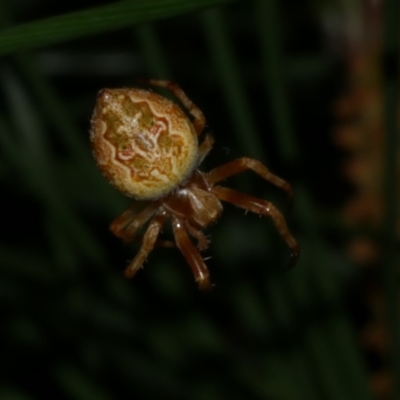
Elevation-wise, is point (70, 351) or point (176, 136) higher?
point (176, 136)

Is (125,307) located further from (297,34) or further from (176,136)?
(297,34)

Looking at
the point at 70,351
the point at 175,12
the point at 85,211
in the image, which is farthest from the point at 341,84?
the point at 175,12

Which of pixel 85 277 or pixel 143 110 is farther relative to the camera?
pixel 85 277

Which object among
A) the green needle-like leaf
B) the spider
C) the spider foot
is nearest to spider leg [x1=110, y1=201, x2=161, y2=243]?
the spider

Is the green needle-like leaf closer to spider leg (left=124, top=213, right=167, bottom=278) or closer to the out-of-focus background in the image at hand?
the out-of-focus background

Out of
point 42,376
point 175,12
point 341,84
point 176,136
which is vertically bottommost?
point 42,376

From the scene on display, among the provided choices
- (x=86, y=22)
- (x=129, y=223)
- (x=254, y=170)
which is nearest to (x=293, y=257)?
(x=254, y=170)

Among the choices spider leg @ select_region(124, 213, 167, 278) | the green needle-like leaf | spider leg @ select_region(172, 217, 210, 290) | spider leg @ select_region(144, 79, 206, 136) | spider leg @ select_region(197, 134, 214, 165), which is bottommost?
spider leg @ select_region(172, 217, 210, 290)

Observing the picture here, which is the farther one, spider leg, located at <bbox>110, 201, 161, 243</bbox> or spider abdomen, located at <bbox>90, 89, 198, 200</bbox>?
spider leg, located at <bbox>110, 201, 161, 243</bbox>
